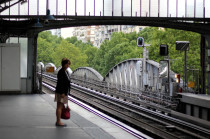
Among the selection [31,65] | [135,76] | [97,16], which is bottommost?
[135,76]

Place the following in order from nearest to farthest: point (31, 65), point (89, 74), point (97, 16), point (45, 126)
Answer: point (45, 126)
point (31, 65)
point (97, 16)
point (89, 74)

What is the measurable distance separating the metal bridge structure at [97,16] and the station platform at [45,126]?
21.2 ft

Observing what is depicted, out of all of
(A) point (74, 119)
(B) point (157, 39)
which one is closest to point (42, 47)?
(B) point (157, 39)

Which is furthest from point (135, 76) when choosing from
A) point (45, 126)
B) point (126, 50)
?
point (126, 50)

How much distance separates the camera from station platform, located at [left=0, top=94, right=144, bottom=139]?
9.56 meters

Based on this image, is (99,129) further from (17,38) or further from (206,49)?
(206,49)

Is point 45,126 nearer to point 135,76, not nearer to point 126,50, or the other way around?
point 135,76

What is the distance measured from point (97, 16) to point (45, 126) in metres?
12.8

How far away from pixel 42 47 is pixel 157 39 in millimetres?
76540

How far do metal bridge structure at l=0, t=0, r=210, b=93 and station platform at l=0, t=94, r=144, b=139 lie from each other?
6.47 m

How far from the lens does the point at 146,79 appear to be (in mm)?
23875

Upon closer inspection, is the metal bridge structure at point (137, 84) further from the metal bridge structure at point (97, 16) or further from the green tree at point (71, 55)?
the green tree at point (71, 55)

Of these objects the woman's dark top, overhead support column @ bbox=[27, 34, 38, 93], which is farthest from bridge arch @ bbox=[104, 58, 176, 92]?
the woman's dark top

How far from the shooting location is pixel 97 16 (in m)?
22.9
